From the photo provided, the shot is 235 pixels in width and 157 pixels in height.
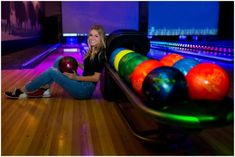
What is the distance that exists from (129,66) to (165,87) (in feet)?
1.83

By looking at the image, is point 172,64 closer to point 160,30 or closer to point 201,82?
point 201,82

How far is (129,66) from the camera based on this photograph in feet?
6.97

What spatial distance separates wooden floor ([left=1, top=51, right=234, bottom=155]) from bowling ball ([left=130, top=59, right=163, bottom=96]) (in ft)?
1.17

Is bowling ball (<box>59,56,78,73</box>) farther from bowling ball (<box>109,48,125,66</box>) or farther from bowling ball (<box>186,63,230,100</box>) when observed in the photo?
bowling ball (<box>186,63,230,100</box>)

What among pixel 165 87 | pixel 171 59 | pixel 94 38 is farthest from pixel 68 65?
pixel 165 87

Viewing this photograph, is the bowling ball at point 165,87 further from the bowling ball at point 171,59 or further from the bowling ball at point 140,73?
the bowling ball at point 171,59

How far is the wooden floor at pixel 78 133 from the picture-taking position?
1.88 m

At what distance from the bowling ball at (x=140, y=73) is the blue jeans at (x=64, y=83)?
1.06 m

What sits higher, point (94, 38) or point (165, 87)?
point (94, 38)

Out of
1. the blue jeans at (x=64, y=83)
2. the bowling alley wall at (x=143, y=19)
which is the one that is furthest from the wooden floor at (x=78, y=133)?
the bowling alley wall at (x=143, y=19)

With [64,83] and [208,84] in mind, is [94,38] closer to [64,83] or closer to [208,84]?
[64,83]

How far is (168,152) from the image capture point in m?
1.86

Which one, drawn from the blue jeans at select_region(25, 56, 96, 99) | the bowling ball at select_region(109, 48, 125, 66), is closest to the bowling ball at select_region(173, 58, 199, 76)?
the bowling ball at select_region(109, 48, 125, 66)

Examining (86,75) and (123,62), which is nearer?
(123,62)
